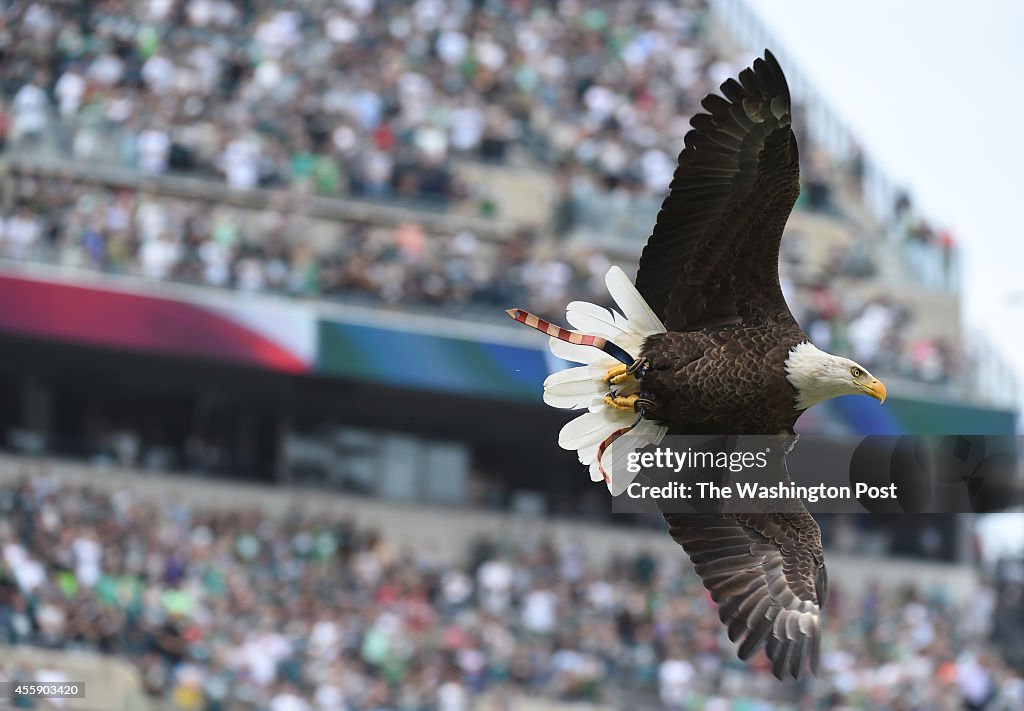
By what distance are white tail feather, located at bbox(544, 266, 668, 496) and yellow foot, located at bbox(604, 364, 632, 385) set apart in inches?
1.4

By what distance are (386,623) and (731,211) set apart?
13737mm

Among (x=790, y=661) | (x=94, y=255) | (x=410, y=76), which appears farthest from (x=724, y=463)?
(x=410, y=76)

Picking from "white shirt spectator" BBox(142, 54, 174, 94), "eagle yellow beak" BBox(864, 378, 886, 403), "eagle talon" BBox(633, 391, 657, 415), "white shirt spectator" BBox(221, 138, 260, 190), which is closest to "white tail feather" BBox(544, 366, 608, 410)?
"eagle talon" BBox(633, 391, 657, 415)

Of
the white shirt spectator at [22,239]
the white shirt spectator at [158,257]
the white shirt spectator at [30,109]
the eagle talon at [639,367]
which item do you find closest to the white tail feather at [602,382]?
the eagle talon at [639,367]

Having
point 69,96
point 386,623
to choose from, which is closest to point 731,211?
point 386,623

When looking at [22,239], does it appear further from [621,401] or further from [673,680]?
[621,401]

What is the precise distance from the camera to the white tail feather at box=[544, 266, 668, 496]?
13.1 meters

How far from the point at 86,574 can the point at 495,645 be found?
5262 millimetres

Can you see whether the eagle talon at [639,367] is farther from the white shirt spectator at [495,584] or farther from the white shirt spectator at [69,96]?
the white shirt spectator at [69,96]

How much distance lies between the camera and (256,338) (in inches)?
1149

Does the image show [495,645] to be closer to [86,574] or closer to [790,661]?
[86,574]

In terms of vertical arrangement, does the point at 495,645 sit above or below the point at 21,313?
below

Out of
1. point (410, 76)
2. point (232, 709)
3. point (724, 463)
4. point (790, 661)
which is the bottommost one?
point (232, 709)

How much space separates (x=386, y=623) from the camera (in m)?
25.9
